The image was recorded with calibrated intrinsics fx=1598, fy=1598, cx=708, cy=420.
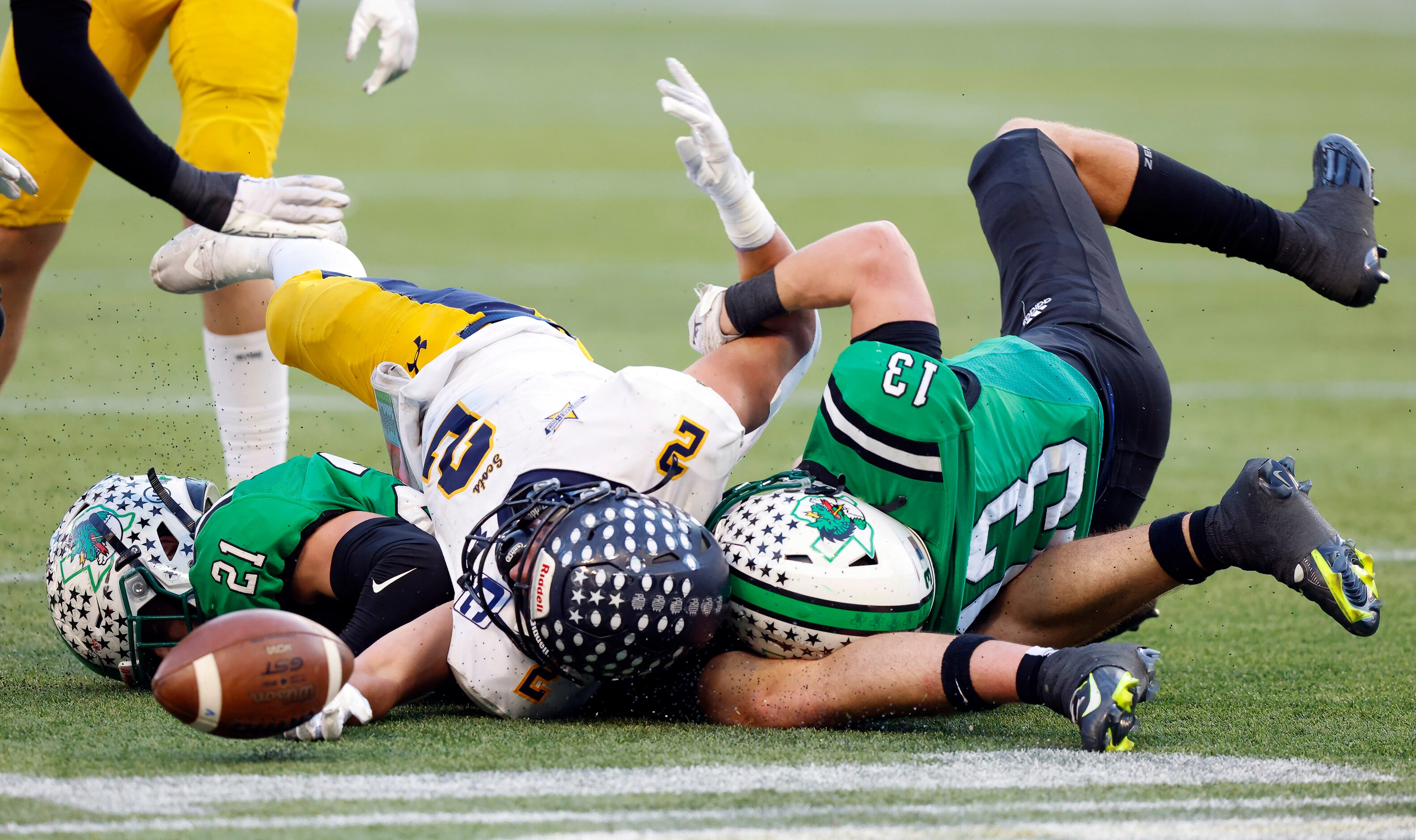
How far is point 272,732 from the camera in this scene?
2.52 meters

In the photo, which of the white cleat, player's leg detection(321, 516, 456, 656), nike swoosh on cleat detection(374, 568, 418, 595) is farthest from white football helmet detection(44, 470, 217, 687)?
the white cleat

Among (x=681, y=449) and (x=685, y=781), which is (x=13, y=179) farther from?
(x=685, y=781)

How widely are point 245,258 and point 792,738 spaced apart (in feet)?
6.56

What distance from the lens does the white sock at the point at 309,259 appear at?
376 cm

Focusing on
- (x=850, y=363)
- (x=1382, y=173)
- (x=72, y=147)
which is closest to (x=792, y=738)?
(x=850, y=363)

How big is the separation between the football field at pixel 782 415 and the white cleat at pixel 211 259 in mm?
865

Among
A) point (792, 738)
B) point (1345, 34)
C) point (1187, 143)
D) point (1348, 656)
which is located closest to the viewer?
point (792, 738)

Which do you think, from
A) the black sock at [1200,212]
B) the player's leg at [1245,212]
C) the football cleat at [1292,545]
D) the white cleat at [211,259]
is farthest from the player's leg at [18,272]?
the football cleat at [1292,545]

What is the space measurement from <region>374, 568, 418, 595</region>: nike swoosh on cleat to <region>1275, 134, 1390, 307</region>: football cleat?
2151 mm

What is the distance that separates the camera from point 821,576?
2.74 meters

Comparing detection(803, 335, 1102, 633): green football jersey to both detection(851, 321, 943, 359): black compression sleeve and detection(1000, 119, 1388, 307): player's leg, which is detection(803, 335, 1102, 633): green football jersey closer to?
detection(851, 321, 943, 359): black compression sleeve

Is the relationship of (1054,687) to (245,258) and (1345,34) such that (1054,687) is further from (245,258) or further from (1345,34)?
(1345,34)

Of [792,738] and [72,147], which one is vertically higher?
[72,147]

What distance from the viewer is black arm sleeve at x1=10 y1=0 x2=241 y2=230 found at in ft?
11.8
